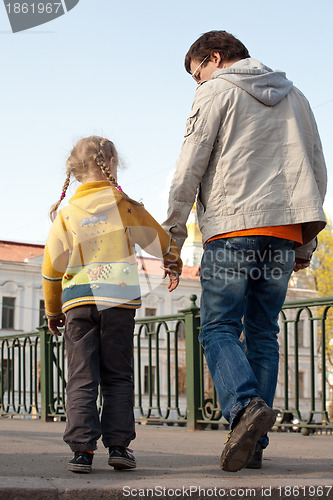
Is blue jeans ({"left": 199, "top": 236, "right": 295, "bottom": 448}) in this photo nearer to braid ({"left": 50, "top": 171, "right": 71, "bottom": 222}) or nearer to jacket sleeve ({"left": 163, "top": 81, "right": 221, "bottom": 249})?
jacket sleeve ({"left": 163, "top": 81, "right": 221, "bottom": 249})

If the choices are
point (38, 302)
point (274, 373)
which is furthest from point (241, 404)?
point (38, 302)

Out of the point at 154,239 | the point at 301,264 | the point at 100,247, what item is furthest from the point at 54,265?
the point at 301,264

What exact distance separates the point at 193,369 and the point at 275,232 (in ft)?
13.3

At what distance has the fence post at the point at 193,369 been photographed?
7.22m

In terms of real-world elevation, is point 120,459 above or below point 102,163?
below

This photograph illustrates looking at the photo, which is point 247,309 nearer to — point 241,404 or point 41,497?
point 241,404

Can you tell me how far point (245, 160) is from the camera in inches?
137

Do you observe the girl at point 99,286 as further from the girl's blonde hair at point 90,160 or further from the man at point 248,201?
the man at point 248,201

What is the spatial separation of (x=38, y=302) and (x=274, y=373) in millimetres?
47157

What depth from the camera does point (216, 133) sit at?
3525mm

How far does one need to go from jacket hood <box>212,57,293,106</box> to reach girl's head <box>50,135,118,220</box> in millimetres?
647

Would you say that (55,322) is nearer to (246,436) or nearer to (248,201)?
(248,201)

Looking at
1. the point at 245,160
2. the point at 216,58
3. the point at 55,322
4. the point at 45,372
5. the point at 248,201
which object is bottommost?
the point at 45,372

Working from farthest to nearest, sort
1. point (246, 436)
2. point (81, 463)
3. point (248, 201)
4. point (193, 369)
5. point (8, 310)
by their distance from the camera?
point (8, 310) < point (193, 369) < point (248, 201) < point (81, 463) < point (246, 436)
